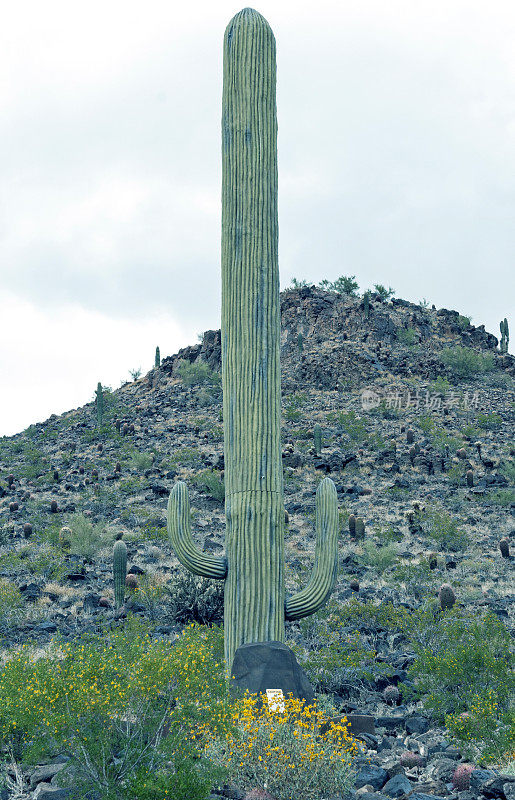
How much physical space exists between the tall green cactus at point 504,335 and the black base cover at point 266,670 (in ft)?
126

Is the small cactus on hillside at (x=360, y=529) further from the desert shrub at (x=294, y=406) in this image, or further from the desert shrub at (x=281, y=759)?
the desert shrub at (x=281, y=759)

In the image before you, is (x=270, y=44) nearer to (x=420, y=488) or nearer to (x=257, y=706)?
(x=257, y=706)

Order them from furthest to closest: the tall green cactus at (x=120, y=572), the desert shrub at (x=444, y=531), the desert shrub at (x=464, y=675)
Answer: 1. the desert shrub at (x=444, y=531)
2. the tall green cactus at (x=120, y=572)
3. the desert shrub at (x=464, y=675)

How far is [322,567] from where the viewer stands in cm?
737

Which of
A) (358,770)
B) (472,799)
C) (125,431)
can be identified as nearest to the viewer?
(472,799)

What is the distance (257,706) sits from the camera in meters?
6.21

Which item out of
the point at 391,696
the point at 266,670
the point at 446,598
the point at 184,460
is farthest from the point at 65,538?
the point at 266,670

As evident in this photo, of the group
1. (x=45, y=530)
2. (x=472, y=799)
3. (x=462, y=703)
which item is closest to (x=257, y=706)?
(x=472, y=799)

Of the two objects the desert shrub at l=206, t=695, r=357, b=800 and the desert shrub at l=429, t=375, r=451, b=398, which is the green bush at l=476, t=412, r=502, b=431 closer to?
the desert shrub at l=429, t=375, r=451, b=398

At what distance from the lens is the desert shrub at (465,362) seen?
38.9 m

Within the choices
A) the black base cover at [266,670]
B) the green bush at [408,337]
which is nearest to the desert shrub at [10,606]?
the black base cover at [266,670]

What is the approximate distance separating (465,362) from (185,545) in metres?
33.6

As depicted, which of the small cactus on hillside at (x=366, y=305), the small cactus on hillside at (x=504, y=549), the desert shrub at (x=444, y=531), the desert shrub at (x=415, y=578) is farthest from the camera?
the small cactus on hillside at (x=366, y=305)

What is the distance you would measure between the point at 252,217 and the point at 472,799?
506 cm
